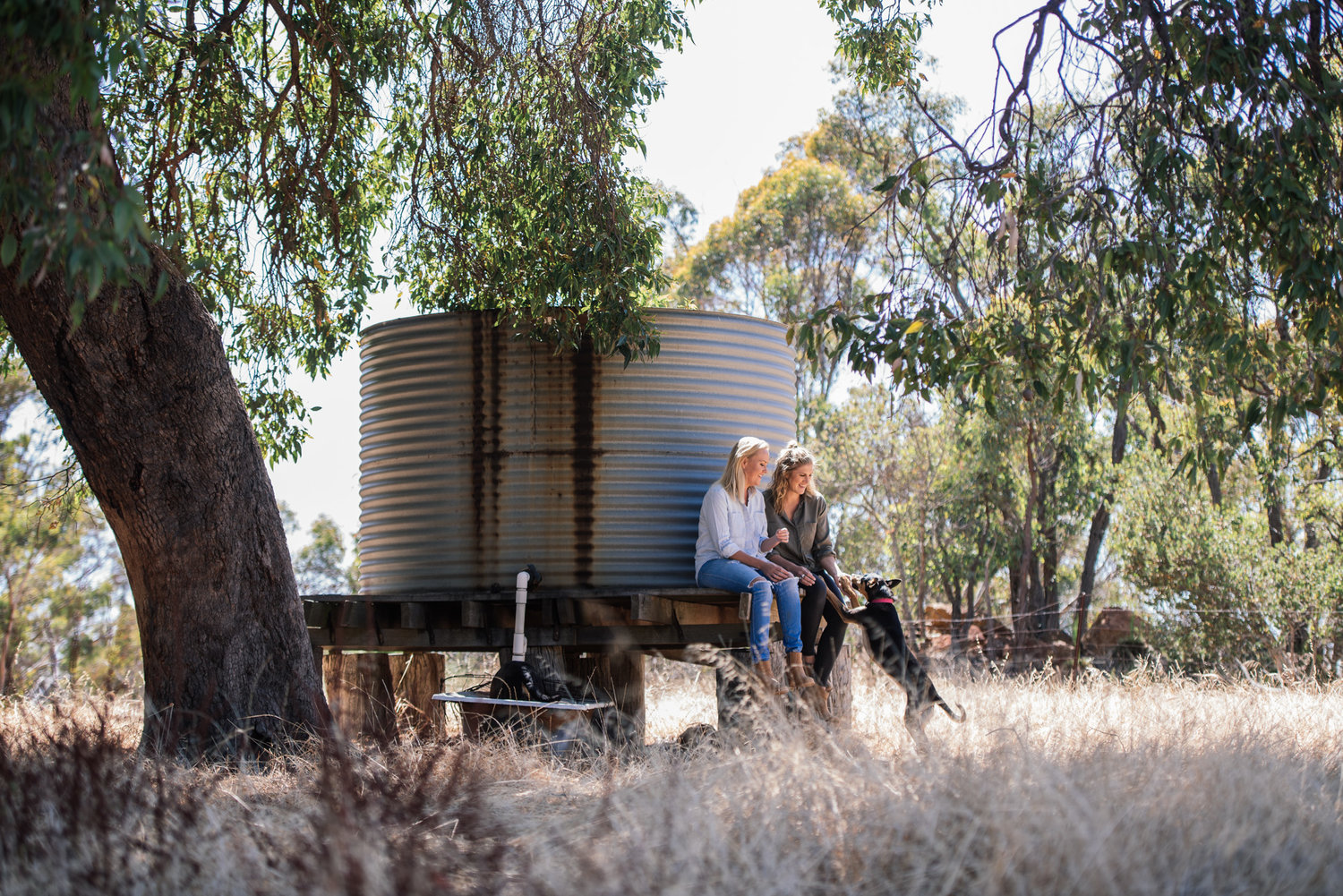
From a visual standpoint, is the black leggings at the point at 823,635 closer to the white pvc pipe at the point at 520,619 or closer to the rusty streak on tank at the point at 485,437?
the white pvc pipe at the point at 520,619

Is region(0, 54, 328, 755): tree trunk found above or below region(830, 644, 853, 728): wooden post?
above

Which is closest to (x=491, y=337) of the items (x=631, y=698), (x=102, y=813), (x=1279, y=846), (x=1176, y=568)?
(x=631, y=698)

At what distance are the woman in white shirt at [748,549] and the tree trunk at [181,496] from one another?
87.1 inches

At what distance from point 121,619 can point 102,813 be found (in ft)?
66.8

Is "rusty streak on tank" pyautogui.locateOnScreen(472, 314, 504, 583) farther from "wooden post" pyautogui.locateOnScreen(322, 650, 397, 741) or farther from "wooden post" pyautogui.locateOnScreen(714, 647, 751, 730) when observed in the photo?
"wooden post" pyautogui.locateOnScreen(714, 647, 751, 730)

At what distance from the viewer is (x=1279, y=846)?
3498 mm

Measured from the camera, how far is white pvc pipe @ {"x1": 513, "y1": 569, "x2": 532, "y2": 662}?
21.9ft

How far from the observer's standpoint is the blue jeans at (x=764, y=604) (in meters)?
6.43

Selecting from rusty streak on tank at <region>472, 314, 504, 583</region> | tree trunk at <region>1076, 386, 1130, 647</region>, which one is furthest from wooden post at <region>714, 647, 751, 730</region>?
tree trunk at <region>1076, 386, 1130, 647</region>

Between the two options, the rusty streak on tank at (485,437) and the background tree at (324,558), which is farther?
the background tree at (324,558)

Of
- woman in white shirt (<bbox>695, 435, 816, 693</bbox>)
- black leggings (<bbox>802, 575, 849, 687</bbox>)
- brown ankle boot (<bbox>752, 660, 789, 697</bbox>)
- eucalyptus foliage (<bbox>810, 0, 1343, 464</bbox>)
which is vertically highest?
eucalyptus foliage (<bbox>810, 0, 1343, 464</bbox>)

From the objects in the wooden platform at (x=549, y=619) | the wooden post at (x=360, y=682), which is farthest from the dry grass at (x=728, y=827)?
the wooden post at (x=360, y=682)

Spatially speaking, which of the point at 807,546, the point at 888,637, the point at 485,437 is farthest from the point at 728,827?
the point at 485,437

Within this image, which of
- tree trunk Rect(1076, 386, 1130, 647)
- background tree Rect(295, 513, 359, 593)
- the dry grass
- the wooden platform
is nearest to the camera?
the dry grass
